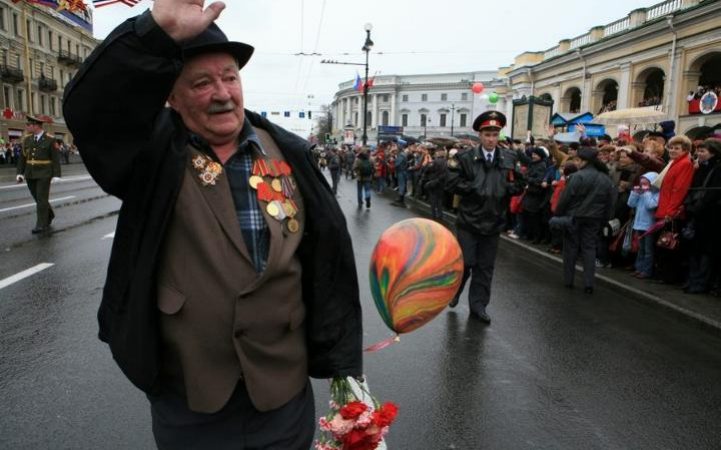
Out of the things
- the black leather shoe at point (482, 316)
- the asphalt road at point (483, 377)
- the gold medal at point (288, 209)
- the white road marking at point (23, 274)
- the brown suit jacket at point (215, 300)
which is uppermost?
the gold medal at point (288, 209)

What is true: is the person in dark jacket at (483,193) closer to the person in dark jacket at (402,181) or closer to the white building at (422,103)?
the person in dark jacket at (402,181)

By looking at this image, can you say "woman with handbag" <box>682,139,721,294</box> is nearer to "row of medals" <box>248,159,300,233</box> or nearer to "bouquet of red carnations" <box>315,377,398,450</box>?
"bouquet of red carnations" <box>315,377,398,450</box>

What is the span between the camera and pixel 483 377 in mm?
4242

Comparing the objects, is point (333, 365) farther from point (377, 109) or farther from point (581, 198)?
point (377, 109)

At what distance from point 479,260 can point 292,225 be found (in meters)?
4.15

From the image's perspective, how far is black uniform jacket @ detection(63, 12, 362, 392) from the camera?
1478 millimetres

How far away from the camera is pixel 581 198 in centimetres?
695

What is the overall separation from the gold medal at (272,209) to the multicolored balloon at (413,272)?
40 centimetres

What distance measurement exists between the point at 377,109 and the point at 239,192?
120861 mm

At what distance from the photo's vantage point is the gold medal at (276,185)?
6.08ft

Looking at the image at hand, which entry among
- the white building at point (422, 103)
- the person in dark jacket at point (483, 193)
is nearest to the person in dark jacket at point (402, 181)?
the person in dark jacket at point (483, 193)

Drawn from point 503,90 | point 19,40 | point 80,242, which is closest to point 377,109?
point 503,90

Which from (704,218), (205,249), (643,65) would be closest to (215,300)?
(205,249)

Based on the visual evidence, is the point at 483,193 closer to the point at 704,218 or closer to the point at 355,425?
the point at 704,218
